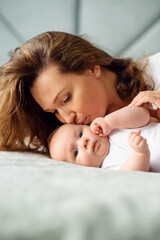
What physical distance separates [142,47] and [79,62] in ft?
2.39

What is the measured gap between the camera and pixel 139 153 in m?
0.71

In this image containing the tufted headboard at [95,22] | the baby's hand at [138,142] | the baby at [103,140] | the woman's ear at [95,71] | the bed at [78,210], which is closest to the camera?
the bed at [78,210]

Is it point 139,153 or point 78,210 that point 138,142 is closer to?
point 139,153

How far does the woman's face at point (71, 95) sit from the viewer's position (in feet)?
3.31

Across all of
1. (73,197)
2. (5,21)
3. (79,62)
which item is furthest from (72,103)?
(5,21)

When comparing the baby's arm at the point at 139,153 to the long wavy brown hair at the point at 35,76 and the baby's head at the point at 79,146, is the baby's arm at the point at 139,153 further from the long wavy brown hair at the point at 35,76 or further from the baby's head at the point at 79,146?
the long wavy brown hair at the point at 35,76

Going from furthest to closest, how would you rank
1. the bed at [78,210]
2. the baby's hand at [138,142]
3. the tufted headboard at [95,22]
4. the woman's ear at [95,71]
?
the tufted headboard at [95,22], the woman's ear at [95,71], the baby's hand at [138,142], the bed at [78,210]

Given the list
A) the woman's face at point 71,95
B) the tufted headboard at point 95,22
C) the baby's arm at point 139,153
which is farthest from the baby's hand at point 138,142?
the tufted headboard at point 95,22

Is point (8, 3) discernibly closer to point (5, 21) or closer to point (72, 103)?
point (5, 21)

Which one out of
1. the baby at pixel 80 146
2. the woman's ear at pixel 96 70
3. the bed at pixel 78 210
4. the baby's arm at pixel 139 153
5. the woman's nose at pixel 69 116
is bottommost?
the baby at pixel 80 146

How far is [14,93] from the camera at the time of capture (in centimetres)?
112

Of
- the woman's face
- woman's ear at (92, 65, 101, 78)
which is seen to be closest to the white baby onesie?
the woman's face

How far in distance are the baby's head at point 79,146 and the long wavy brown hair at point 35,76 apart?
22 centimetres

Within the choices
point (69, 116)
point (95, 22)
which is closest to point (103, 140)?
point (69, 116)
